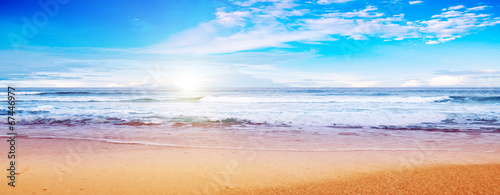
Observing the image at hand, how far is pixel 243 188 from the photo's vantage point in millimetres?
3660

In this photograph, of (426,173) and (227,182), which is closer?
(227,182)

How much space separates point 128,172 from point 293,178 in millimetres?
2427

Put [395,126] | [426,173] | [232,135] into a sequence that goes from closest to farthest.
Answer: [426,173], [232,135], [395,126]

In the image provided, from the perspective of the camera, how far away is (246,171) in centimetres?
439

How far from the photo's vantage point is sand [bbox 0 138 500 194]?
11.9ft

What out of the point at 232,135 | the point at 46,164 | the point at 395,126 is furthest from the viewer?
the point at 395,126

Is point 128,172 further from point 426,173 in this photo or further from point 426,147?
point 426,147

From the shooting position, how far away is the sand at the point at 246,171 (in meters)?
3.62

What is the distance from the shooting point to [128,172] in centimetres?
432

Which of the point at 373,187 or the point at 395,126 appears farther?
the point at 395,126

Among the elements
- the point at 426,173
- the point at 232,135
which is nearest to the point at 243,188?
the point at 426,173

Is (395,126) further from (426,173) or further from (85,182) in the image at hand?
(85,182)

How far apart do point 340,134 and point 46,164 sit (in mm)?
7002

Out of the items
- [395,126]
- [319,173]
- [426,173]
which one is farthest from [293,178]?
[395,126]
